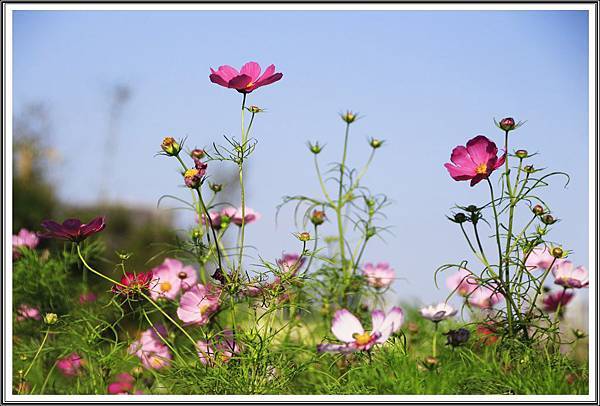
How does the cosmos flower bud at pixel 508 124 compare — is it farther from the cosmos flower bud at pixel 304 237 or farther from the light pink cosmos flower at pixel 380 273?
the light pink cosmos flower at pixel 380 273

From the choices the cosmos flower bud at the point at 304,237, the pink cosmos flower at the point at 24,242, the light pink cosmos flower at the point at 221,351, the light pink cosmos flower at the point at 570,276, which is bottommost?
the light pink cosmos flower at the point at 221,351

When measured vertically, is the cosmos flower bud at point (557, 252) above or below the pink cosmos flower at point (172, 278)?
above

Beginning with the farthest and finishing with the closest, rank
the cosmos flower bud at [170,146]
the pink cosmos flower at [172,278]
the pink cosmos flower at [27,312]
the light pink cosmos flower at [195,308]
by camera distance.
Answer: the pink cosmos flower at [27,312]
the pink cosmos flower at [172,278]
the light pink cosmos flower at [195,308]
the cosmos flower bud at [170,146]

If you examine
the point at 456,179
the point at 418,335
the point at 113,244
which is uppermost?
the point at 456,179

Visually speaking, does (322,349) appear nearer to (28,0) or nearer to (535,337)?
(535,337)

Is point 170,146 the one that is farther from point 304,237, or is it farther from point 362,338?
point 362,338

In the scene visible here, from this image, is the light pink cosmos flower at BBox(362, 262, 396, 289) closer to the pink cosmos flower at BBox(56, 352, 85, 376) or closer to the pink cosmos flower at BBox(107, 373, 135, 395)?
the pink cosmos flower at BBox(107, 373, 135, 395)

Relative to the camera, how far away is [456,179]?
1.23m

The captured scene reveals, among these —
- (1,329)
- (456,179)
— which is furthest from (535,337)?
(1,329)

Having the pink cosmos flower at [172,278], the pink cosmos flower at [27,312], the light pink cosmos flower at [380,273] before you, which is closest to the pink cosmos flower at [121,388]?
the pink cosmos flower at [172,278]

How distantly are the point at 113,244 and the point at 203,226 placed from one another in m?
3.11

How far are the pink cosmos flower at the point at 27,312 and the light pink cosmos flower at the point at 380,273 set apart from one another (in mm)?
810

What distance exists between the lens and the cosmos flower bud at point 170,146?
1.13 m

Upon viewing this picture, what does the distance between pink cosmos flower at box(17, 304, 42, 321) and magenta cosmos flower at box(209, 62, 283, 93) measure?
881mm
